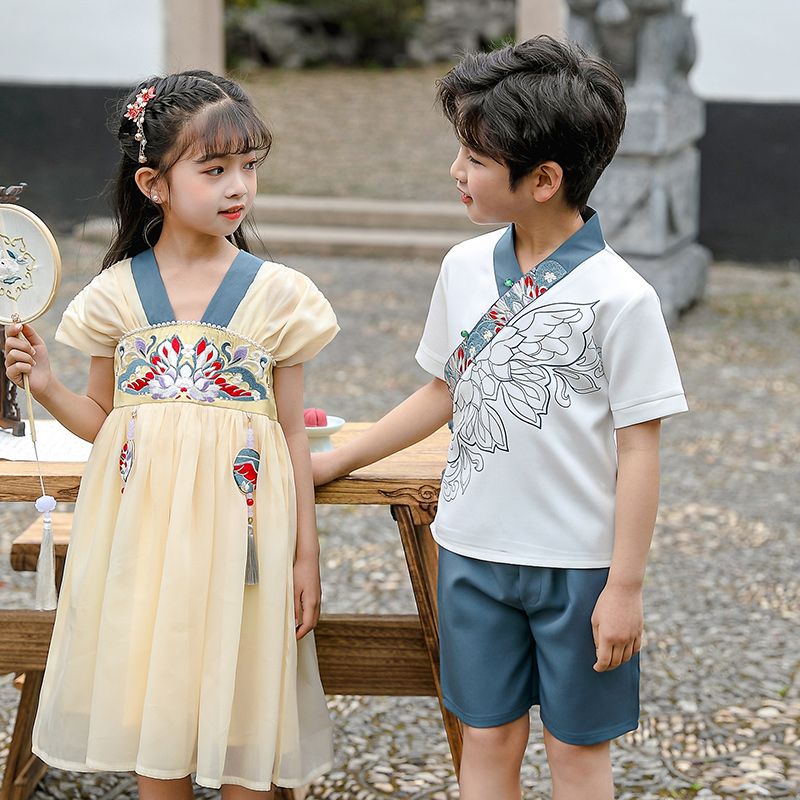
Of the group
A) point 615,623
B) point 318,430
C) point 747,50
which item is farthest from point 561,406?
point 747,50

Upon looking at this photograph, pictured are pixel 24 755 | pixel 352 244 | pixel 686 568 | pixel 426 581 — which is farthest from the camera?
pixel 352 244

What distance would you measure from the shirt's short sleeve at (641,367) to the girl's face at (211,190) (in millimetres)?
581

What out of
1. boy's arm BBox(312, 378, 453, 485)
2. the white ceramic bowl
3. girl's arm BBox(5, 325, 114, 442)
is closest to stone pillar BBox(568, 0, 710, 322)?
the white ceramic bowl

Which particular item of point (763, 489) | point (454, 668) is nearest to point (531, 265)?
point (454, 668)

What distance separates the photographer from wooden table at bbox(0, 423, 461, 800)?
215 cm

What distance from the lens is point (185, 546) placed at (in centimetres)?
190

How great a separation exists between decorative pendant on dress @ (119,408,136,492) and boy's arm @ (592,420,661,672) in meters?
0.72

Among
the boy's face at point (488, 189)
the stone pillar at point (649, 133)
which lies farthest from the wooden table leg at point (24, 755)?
the stone pillar at point (649, 133)

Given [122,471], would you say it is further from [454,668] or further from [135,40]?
[135,40]

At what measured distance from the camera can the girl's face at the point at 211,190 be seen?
186 centimetres

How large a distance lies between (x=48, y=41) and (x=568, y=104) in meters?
8.29

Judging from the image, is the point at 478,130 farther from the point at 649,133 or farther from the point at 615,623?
the point at 649,133

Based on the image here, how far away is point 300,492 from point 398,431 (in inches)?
7.0

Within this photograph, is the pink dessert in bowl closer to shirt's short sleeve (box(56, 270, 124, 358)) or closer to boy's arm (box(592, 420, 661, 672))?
shirt's short sleeve (box(56, 270, 124, 358))
